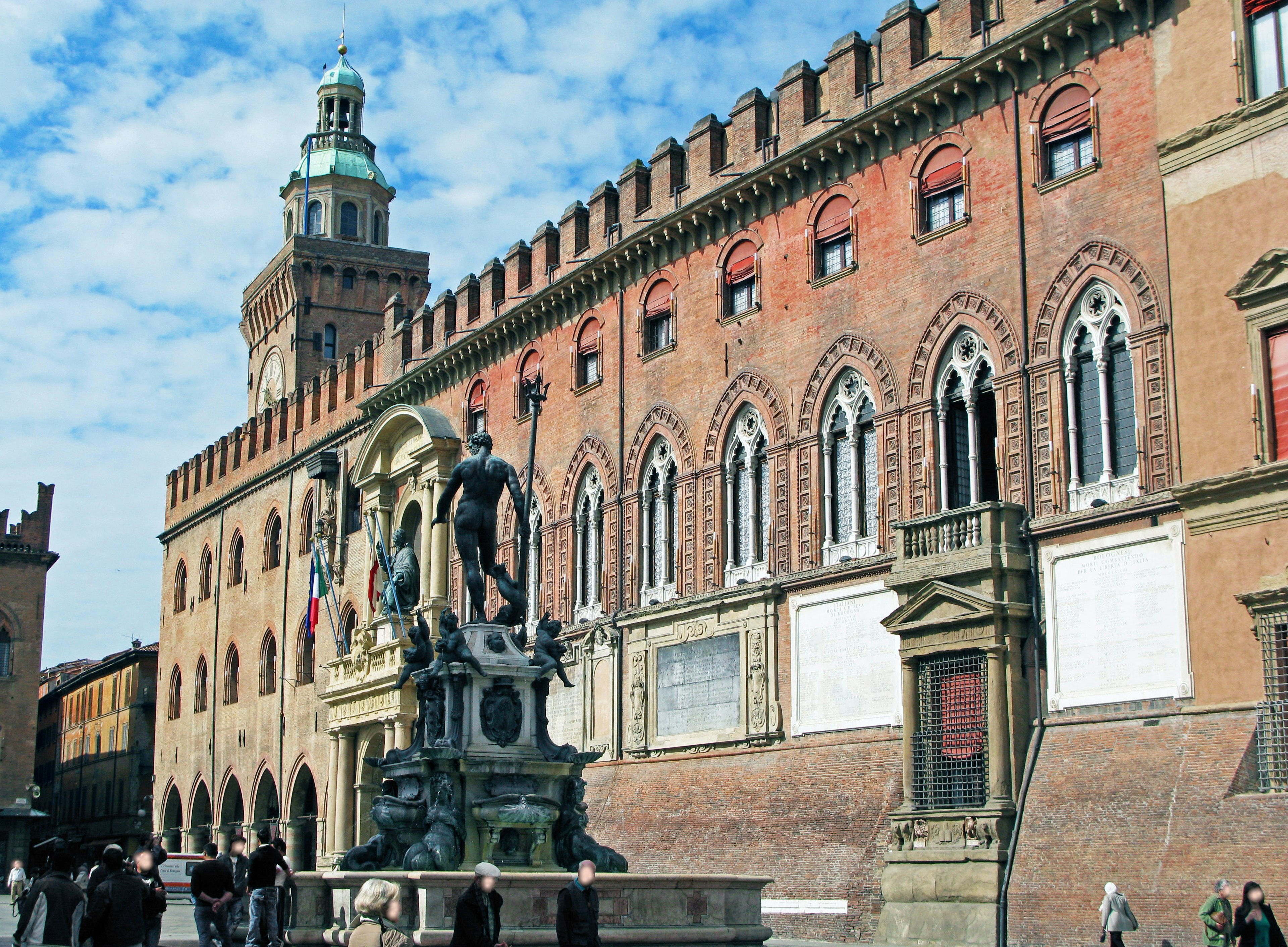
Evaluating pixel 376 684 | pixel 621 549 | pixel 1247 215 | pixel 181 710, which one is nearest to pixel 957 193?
pixel 1247 215

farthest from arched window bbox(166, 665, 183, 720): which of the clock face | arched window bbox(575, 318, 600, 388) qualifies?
arched window bbox(575, 318, 600, 388)

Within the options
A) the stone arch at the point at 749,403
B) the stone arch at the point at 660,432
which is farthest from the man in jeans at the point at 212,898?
the stone arch at the point at 660,432

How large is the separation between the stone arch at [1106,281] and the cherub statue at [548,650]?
8.90 meters

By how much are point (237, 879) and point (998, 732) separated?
389 inches

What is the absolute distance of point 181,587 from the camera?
5594cm

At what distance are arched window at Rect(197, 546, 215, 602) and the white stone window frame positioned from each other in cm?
2835

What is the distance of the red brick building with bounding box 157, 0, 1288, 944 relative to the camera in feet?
66.0

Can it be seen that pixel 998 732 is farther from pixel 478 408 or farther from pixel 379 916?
pixel 478 408

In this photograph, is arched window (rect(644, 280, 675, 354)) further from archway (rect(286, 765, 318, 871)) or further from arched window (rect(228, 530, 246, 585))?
arched window (rect(228, 530, 246, 585))

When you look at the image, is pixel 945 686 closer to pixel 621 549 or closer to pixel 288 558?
pixel 621 549

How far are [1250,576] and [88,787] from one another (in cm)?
6194

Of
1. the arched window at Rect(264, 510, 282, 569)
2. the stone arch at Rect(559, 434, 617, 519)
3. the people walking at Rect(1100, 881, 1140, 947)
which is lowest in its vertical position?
the people walking at Rect(1100, 881, 1140, 947)

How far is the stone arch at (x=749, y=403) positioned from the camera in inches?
1072

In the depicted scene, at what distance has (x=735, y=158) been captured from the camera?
95.2 ft
